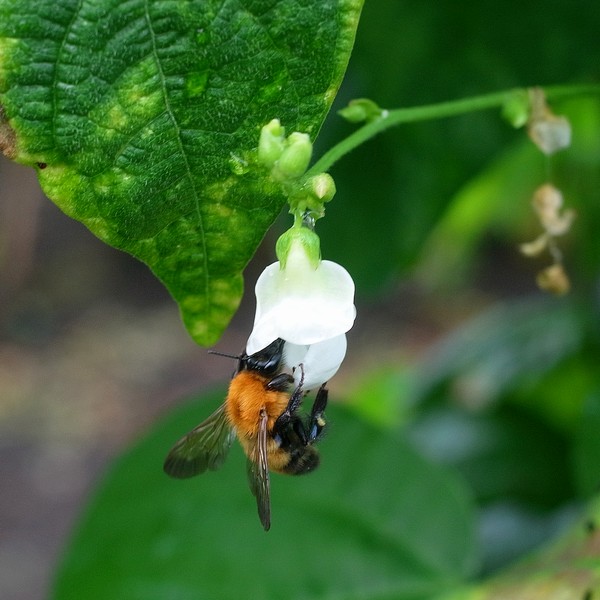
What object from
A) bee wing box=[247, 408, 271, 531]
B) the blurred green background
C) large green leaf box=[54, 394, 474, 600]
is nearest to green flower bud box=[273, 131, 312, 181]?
bee wing box=[247, 408, 271, 531]

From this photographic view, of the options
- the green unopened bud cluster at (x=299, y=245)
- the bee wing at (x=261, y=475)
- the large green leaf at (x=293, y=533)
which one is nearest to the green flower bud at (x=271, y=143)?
the green unopened bud cluster at (x=299, y=245)

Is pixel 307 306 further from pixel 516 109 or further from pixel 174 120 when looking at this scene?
pixel 516 109

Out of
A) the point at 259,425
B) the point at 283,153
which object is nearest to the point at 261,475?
the point at 259,425

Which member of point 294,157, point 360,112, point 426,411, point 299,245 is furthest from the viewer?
point 426,411

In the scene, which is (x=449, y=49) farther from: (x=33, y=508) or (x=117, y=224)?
(x=33, y=508)

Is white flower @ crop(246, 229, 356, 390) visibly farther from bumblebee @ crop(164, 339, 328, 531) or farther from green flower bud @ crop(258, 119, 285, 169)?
bumblebee @ crop(164, 339, 328, 531)

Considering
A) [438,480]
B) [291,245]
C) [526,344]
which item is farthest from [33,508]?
[291,245]
